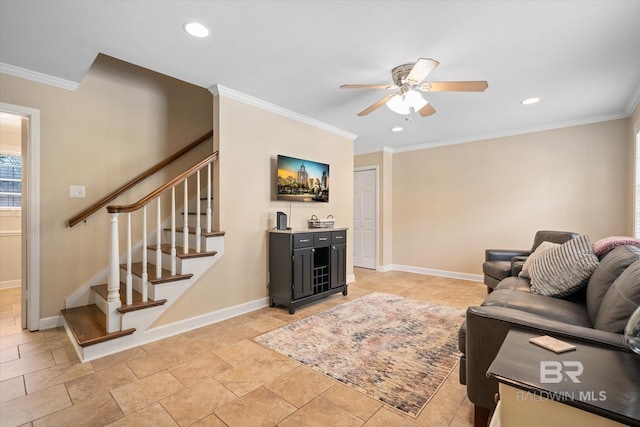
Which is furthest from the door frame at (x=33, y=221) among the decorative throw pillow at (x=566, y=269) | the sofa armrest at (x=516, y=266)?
the sofa armrest at (x=516, y=266)

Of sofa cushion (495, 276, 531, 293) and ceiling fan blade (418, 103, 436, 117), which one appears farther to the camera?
ceiling fan blade (418, 103, 436, 117)

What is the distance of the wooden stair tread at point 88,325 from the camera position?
89.2 inches

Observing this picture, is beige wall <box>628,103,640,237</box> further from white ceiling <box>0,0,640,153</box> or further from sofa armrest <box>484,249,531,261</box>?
sofa armrest <box>484,249,531,261</box>

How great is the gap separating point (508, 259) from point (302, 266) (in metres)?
2.80

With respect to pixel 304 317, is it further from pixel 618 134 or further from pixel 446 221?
pixel 618 134

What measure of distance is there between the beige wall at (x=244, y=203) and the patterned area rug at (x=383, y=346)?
2.46ft

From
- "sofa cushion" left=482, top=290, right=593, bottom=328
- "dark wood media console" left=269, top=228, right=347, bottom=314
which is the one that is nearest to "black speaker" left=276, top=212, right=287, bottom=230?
"dark wood media console" left=269, top=228, right=347, bottom=314

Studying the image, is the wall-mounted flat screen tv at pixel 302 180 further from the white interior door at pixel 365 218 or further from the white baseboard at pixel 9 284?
the white baseboard at pixel 9 284

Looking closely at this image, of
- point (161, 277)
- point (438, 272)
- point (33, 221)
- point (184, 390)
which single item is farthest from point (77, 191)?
point (438, 272)

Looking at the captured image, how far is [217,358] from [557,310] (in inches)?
93.4

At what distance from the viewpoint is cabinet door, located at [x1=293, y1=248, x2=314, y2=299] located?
3.35m

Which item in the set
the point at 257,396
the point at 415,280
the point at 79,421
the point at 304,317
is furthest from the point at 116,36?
the point at 415,280

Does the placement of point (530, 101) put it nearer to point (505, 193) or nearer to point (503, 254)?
point (505, 193)

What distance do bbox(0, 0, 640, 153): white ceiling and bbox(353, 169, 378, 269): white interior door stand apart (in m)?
2.75
